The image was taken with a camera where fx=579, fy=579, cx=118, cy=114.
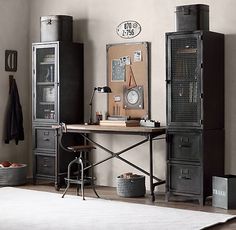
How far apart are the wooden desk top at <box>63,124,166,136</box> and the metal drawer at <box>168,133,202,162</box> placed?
0.58 feet

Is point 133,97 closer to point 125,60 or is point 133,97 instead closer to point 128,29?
point 125,60

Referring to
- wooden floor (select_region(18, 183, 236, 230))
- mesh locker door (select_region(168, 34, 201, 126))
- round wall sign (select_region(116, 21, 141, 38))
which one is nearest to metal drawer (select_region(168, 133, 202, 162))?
mesh locker door (select_region(168, 34, 201, 126))

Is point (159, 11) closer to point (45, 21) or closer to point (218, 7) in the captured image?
point (218, 7)

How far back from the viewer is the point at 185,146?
6176mm

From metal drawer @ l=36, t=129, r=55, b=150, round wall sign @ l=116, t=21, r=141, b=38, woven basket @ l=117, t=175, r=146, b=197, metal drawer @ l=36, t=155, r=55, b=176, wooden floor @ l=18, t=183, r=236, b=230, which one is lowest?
wooden floor @ l=18, t=183, r=236, b=230

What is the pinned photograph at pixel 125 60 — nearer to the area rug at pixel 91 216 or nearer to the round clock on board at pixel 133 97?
the round clock on board at pixel 133 97

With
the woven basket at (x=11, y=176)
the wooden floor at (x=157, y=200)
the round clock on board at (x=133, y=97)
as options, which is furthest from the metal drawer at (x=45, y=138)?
the round clock on board at (x=133, y=97)

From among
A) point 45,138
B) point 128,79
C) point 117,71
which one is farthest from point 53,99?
point 128,79

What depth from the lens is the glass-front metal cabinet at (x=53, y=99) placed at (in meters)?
7.30

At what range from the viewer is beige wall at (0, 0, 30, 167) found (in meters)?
7.90

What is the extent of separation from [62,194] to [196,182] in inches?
63.8

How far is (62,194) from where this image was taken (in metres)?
6.74

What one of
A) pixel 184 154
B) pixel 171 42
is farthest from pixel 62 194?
pixel 171 42

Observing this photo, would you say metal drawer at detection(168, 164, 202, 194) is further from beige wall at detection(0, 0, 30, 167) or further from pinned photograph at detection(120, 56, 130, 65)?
beige wall at detection(0, 0, 30, 167)
